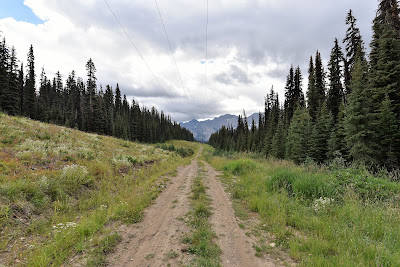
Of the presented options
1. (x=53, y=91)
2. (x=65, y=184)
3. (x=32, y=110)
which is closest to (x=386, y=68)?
(x=65, y=184)

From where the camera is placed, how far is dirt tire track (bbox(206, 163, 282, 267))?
3487mm

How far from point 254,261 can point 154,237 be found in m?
2.61

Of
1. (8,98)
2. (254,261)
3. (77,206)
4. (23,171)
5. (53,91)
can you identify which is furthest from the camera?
(53,91)

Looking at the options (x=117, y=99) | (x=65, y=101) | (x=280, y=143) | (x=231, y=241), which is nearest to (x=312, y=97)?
(x=280, y=143)

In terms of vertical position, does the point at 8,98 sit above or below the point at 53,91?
below

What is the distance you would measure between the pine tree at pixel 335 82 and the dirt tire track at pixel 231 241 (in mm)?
32851

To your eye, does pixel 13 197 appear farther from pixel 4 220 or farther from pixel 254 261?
pixel 254 261

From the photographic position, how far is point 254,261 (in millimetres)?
3510

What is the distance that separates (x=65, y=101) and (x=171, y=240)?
90.3m

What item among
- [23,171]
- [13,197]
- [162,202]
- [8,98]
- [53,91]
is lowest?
[162,202]

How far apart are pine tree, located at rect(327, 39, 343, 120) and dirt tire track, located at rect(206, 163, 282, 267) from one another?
1293 inches

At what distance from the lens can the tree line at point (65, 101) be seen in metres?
36.8

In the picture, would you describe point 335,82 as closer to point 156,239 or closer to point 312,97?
point 312,97

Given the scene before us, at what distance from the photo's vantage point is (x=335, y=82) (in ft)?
97.5
